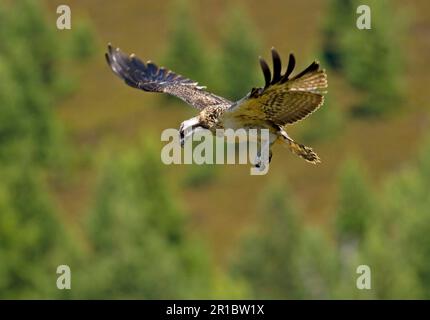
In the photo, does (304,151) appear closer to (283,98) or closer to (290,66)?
(283,98)

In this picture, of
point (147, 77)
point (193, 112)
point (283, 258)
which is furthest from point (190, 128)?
point (193, 112)

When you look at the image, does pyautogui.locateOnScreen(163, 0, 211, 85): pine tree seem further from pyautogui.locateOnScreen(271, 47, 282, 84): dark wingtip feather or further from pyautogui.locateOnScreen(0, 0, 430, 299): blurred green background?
pyautogui.locateOnScreen(271, 47, 282, 84): dark wingtip feather

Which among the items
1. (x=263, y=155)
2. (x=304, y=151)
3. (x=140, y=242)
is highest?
(x=140, y=242)

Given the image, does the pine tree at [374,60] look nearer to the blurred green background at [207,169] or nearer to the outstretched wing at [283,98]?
the blurred green background at [207,169]

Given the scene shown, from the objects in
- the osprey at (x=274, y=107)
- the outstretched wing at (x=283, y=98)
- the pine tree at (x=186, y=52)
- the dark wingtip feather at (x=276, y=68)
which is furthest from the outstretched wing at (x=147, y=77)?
the pine tree at (x=186, y=52)

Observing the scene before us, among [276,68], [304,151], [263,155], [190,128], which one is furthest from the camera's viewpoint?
[304,151]

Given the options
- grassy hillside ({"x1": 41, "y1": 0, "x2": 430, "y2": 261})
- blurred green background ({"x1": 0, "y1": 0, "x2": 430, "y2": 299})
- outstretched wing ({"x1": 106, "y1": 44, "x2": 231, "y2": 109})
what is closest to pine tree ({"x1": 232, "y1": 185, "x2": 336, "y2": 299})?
blurred green background ({"x1": 0, "y1": 0, "x2": 430, "y2": 299})

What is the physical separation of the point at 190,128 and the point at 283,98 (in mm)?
1069

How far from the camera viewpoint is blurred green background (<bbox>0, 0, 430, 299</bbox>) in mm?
49625

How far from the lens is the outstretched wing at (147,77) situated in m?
14.8

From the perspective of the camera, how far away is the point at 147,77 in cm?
1584
